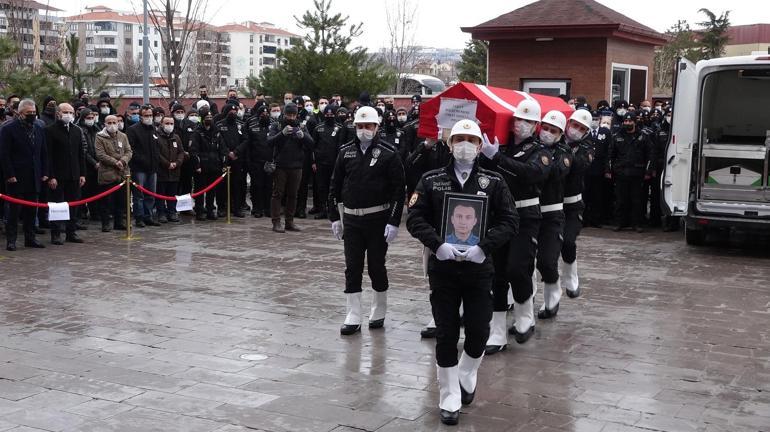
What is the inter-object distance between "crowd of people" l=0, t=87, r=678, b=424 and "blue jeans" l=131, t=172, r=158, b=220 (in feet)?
0.08

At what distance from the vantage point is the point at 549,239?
8.35 meters

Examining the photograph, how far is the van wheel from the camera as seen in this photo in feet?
44.7

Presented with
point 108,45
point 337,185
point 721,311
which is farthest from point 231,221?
point 108,45

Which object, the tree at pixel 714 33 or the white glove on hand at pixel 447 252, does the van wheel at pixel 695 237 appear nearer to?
the white glove on hand at pixel 447 252

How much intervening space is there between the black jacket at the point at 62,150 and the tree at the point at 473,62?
2936cm

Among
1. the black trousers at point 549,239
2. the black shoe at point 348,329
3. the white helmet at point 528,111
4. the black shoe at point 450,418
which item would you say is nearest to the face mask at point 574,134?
the black trousers at point 549,239

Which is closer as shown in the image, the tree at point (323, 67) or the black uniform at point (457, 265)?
the black uniform at point (457, 265)

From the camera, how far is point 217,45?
74.6m

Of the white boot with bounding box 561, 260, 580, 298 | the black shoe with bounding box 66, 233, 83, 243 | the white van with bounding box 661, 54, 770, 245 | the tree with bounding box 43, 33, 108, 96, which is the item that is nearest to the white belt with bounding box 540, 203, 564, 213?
the white boot with bounding box 561, 260, 580, 298

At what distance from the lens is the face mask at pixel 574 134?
352 inches

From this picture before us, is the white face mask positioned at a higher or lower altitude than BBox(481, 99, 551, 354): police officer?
higher

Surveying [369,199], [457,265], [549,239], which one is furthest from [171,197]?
[457,265]

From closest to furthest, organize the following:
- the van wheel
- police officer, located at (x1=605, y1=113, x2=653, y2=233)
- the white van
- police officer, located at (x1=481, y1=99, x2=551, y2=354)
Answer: police officer, located at (x1=481, y1=99, x2=551, y2=354) → the white van → the van wheel → police officer, located at (x1=605, y1=113, x2=653, y2=233)

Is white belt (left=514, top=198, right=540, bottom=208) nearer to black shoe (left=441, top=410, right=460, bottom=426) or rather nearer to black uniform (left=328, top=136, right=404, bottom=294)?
black uniform (left=328, top=136, right=404, bottom=294)
